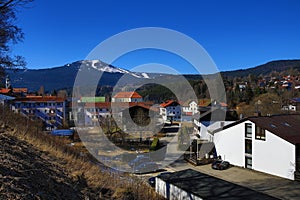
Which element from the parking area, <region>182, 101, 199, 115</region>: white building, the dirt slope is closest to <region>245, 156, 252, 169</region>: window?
the parking area

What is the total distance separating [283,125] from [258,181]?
3.94 metres

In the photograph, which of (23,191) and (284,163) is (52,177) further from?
(284,163)

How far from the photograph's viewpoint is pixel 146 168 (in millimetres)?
14219

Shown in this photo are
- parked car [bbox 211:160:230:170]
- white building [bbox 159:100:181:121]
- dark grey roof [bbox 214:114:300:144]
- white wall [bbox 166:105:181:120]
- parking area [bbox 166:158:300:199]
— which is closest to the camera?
parking area [bbox 166:158:300:199]

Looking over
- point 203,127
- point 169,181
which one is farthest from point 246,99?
point 169,181

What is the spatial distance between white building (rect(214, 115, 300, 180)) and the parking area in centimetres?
50

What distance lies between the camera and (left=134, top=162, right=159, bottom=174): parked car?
13.8m

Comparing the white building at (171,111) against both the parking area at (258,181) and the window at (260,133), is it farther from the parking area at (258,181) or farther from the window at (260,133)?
the window at (260,133)

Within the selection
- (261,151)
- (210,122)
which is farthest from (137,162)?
(210,122)

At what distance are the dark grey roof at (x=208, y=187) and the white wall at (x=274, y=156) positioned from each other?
4.68 m

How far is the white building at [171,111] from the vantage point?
4478cm

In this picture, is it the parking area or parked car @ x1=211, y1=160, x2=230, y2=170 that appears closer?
the parking area

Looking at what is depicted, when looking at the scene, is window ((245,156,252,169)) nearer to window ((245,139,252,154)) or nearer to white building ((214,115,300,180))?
white building ((214,115,300,180))

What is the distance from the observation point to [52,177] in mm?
3867
